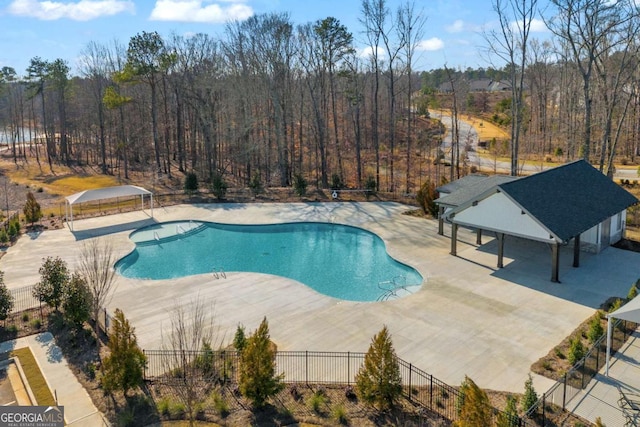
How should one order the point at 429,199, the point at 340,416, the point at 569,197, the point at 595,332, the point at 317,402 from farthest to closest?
the point at 429,199 → the point at 569,197 → the point at 595,332 → the point at 317,402 → the point at 340,416

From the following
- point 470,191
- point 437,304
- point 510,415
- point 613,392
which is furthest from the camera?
point 470,191

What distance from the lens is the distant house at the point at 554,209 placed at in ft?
59.8

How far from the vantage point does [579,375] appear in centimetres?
1191

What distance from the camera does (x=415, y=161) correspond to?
157 feet

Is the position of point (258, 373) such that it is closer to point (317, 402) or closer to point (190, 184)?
point (317, 402)

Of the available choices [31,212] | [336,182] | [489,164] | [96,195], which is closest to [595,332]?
[336,182]

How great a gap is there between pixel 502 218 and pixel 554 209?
81.6 inches

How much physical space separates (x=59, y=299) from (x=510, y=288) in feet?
53.5

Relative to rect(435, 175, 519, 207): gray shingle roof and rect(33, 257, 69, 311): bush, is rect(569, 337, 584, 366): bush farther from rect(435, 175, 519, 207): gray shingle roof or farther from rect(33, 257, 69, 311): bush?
rect(33, 257, 69, 311): bush

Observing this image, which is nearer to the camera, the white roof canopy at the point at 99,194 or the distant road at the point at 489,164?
the white roof canopy at the point at 99,194

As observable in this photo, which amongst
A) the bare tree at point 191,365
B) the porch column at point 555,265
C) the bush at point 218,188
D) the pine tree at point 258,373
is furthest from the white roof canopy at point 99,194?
the porch column at point 555,265

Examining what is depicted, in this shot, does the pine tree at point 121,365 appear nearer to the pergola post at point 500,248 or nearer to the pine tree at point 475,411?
the pine tree at point 475,411

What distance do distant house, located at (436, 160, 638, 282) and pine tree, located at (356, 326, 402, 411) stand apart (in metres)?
9.89

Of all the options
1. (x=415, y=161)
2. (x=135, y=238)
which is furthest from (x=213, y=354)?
(x=415, y=161)
